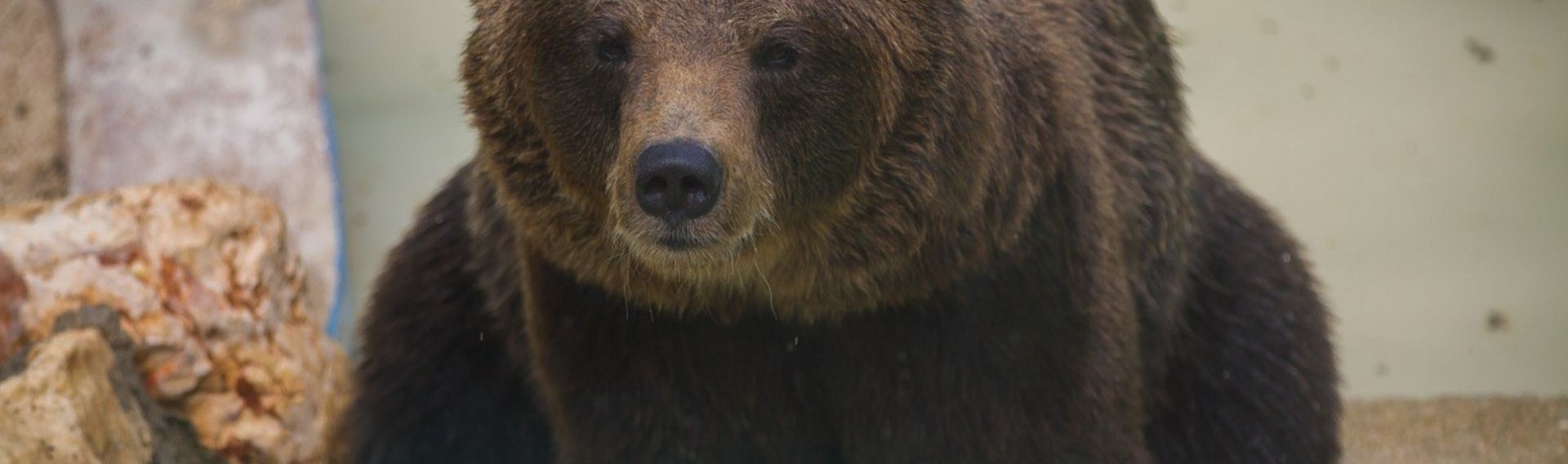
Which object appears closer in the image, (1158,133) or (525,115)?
(525,115)

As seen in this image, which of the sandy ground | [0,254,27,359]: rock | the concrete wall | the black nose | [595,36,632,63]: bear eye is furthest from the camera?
the concrete wall

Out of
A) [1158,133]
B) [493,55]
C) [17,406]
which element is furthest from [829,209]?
[17,406]

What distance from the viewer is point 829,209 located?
3580mm

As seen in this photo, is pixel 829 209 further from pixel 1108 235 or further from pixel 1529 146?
pixel 1529 146

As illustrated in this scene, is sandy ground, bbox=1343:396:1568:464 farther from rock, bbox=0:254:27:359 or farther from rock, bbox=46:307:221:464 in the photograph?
rock, bbox=0:254:27:359

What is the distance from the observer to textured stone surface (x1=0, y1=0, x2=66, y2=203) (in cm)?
591

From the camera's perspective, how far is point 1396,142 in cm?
621

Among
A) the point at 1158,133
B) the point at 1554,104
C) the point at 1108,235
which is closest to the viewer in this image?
the point at 1108,235

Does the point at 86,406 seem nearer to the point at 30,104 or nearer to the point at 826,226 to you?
the point at 826,226

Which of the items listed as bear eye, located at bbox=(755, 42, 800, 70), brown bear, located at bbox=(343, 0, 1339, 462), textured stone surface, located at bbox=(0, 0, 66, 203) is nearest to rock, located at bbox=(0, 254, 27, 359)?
brown bear, located at bbox=(343, 0, 1339, 462)

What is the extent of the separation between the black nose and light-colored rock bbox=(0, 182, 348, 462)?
1.97m

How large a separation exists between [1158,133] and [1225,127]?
209cm

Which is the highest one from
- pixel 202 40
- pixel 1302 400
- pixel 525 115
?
pixel 525 115

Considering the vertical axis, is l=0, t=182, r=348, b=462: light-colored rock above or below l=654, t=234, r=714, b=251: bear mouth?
below
